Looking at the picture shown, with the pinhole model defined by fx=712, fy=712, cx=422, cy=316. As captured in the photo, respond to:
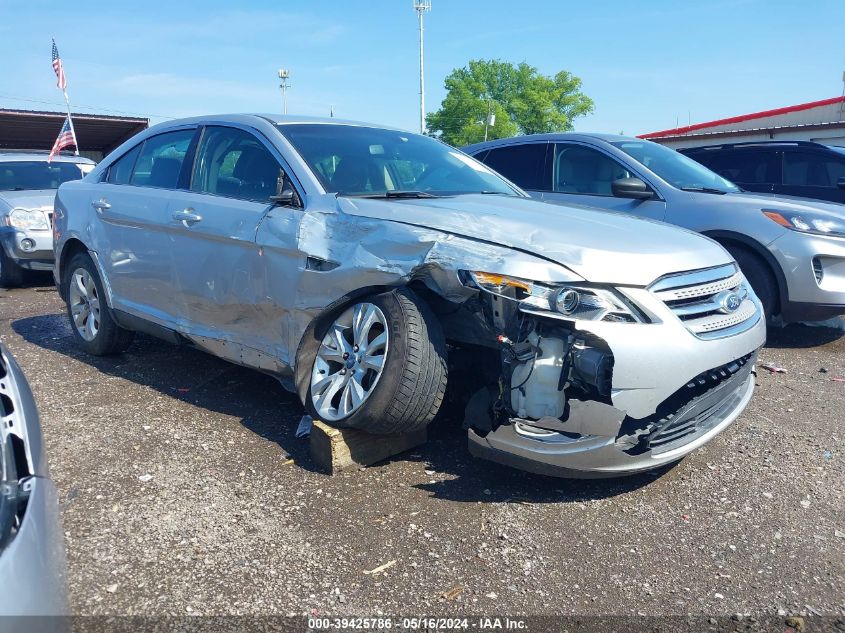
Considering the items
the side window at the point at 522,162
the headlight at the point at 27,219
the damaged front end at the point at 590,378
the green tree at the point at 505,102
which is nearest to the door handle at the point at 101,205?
the damaged front end at the point at 590,378

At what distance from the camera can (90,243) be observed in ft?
17.2

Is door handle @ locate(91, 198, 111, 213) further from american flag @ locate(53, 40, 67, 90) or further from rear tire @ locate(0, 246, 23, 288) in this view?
american flag @ locate(53, 40, 67, 90)

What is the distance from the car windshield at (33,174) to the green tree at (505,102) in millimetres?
61557

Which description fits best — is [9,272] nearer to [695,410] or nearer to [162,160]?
[162,160]

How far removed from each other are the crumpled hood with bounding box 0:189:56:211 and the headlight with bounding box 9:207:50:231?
0.27 feet

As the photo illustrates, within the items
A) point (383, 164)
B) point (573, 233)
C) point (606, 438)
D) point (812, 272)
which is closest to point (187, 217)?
point (383, 164)

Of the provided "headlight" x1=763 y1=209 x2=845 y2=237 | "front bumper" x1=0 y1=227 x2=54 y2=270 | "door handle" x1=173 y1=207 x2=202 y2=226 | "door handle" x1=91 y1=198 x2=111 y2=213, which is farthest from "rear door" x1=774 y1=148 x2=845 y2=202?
"front bumper" x1=0 y1=227 x2=54 y2=270

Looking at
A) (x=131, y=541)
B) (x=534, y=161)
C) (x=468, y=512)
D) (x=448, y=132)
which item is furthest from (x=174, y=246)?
(x=448, y=132)

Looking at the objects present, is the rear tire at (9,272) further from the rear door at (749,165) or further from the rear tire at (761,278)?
the rear door at (749,165)

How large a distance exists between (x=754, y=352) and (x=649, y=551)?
1.23 m

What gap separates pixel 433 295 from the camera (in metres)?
3.53

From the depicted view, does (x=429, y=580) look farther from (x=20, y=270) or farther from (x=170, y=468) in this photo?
(x=20, y=270)

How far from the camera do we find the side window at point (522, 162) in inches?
281

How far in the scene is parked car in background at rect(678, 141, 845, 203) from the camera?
8.36 meters
